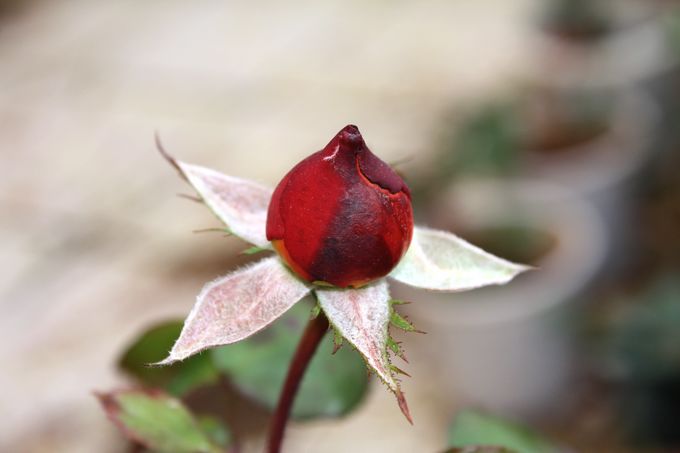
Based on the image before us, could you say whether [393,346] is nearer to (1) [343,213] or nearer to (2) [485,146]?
(1) [343,213]

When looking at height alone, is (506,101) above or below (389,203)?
below

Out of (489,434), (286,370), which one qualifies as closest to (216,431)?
(286,370)

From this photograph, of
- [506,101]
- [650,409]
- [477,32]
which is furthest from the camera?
[477,32]

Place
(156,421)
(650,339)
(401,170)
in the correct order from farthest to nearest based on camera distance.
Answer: (650,339)
(401,170)
(156,421)

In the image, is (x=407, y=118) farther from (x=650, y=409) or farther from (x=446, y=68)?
(x=650, y=409)

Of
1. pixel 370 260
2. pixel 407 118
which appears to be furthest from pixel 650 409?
pixel 370 260

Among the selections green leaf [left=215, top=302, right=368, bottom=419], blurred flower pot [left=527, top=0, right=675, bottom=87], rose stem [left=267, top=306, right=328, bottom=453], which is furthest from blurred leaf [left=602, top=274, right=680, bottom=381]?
rose stem [left=267, top=306, right=328, bottom=453]

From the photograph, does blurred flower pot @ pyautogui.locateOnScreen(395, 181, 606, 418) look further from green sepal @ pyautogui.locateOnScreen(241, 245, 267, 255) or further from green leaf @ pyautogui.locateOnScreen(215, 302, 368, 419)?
green sepal @ pyautogui.locateOnScreen(241, 245, 267, 255)
